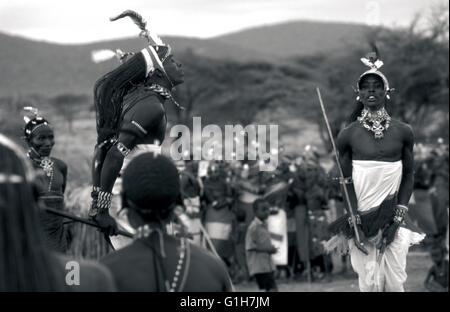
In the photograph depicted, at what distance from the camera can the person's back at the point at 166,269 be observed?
4.42 meters

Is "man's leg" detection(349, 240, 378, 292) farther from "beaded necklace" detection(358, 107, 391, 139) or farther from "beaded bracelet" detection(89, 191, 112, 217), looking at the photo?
"beaded bracelet" detection(89, 191, 112, 217)

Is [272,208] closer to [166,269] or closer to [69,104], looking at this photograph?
[166,269]

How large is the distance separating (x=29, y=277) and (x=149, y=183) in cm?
112

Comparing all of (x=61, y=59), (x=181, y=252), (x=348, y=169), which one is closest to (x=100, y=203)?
(x=348, y=169)

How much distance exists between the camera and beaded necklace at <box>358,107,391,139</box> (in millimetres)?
8625

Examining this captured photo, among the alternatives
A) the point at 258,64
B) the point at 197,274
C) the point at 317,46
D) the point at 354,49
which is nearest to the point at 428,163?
the point at 197,274

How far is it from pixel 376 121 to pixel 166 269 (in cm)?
454

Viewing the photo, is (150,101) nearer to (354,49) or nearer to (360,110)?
(360,110)

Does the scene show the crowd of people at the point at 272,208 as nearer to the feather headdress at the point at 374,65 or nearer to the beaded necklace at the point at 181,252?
the feather headdress at the point at 374,65

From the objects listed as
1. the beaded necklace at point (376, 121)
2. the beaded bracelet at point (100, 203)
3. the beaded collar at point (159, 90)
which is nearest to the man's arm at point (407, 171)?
the beaded necklace at point (376, 121)

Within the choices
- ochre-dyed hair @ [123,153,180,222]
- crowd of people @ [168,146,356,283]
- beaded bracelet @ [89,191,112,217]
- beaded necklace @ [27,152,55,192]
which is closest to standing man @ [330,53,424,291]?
beaded bracelet @ [89,191,112,217]

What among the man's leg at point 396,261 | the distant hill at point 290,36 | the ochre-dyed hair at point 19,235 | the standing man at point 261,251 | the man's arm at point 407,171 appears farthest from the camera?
the distant hill at point 290,36

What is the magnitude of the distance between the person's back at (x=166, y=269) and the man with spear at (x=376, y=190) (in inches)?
161

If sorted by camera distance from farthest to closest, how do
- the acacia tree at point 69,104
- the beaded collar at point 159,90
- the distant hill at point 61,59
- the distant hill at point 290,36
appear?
the distant hill at point 290,36, the distant hill at point 61,59, the acacia tree at point 69,104, the beaded collar at point 159,90
